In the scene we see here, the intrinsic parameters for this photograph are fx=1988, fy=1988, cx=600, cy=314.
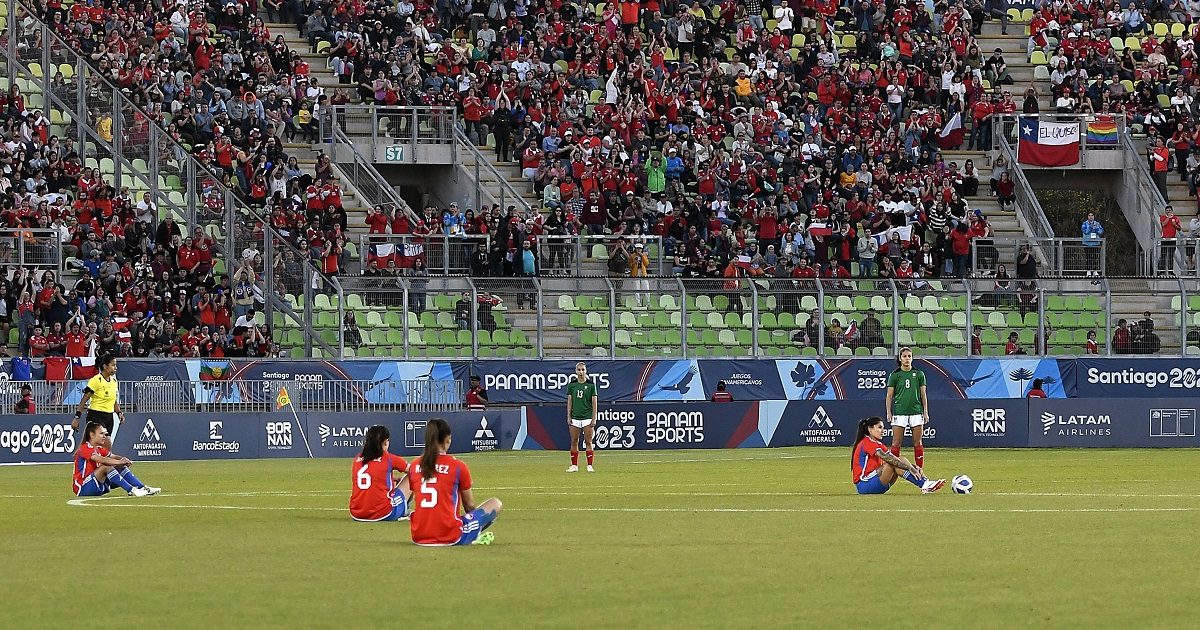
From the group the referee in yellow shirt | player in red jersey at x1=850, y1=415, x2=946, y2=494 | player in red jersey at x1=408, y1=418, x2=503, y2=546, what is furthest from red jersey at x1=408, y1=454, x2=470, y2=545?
the referee in yellow shirt

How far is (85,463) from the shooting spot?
24016mm

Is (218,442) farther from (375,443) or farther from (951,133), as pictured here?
(951,133)

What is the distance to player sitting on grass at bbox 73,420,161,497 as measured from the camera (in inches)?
934

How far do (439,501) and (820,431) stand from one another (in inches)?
1020

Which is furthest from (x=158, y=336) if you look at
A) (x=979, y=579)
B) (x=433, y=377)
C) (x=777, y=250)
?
(x=979, y=579)

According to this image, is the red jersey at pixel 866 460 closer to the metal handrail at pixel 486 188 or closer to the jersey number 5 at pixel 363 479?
the jersey number 5 at pixel 363 479

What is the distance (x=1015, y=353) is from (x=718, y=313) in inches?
262

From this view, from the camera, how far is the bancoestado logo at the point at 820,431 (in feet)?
135

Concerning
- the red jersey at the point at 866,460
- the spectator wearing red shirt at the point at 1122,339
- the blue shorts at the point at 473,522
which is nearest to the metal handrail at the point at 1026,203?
the spectator wearing red shirt at the point at 1122,339

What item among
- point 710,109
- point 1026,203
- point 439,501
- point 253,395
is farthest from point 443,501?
point 1026,203

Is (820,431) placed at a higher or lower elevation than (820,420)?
lower

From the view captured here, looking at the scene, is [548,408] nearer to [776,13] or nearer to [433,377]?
[433,377]

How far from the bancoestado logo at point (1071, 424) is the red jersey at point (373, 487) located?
24369mm

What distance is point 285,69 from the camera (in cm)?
5003
